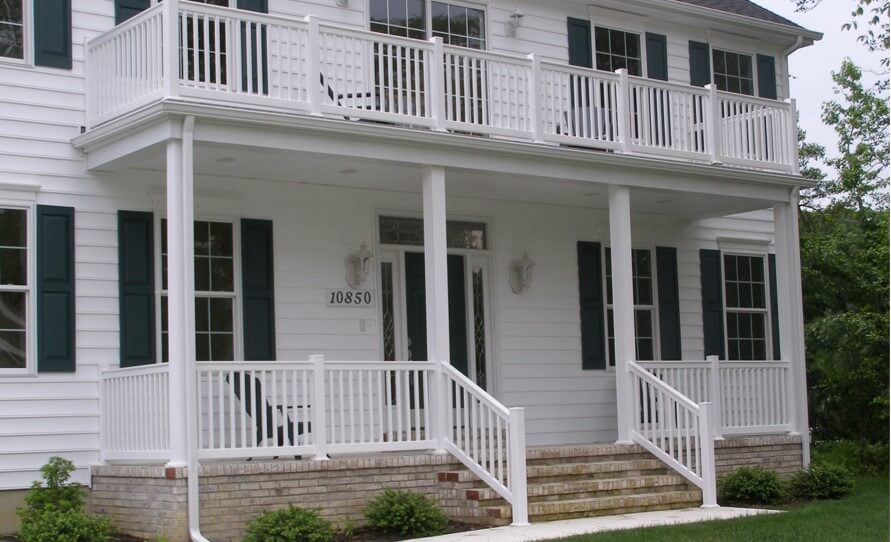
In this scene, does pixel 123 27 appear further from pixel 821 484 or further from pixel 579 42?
pixel 821 484

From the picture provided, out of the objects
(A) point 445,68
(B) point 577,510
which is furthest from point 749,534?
(A) point 445,68

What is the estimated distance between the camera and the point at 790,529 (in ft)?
38.5

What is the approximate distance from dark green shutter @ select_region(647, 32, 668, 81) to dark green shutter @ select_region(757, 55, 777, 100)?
6.72ft

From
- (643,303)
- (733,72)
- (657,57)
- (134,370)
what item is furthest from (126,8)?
(733,72)

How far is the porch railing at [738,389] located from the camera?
16016 mm

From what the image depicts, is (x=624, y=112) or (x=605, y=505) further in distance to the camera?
(x=624, y=112)

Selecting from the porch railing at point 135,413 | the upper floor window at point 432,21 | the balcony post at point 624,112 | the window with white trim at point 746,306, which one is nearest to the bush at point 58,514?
the porch railing at point 135,413

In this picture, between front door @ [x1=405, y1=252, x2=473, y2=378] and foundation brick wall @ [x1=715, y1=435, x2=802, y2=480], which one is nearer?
front door @ [x1=405, y1=252, x2=473, y2=378]

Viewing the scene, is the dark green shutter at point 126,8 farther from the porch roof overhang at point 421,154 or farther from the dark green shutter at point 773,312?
the dark green shutter at point 773,312

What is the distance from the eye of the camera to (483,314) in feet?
53.9

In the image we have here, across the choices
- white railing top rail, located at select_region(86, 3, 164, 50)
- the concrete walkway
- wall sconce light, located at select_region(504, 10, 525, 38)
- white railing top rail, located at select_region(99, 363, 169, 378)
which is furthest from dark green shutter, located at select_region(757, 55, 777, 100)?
white railing top rail, located at select_region(99, 363, 169, 378)

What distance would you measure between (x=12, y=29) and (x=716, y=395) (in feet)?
30.9

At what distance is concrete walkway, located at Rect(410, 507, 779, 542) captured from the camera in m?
11.5

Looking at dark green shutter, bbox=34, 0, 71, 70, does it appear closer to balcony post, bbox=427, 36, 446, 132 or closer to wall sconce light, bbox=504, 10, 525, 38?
balcony post, bbox=427, 36, 446, 132
